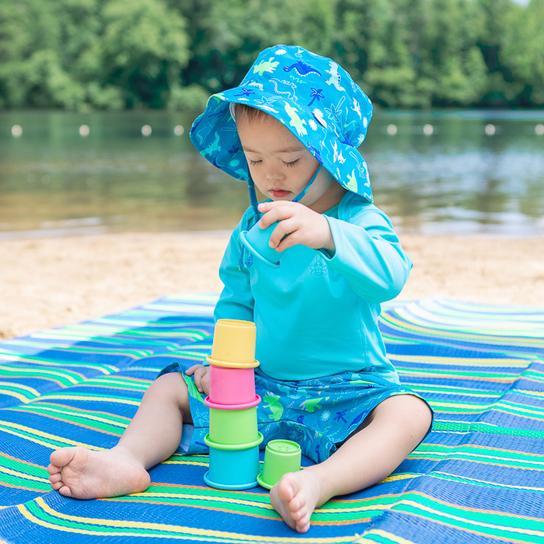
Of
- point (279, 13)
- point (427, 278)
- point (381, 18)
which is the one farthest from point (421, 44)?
point (427, 278)

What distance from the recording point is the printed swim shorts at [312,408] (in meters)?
2.14

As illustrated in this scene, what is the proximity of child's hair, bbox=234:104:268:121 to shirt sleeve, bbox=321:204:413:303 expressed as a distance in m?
0.38

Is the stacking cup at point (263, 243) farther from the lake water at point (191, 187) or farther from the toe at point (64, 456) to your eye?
the lake water at point (191, 187)

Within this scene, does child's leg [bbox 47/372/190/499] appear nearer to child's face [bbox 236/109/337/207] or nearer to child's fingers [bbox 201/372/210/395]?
child's fingers [bbox 201/372/210/395]

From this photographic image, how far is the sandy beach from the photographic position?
4.82m

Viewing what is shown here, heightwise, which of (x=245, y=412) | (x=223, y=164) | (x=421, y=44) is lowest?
(x=245, y=412)

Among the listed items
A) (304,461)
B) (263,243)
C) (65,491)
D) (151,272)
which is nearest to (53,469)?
(65,491)

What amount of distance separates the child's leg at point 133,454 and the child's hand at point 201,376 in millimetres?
42

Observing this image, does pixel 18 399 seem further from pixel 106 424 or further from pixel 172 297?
pixel 172 297

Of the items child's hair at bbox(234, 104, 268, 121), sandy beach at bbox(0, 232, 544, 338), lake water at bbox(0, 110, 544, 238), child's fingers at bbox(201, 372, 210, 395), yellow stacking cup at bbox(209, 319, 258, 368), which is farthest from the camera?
lake water at bbox(0, 110, 544, 238)

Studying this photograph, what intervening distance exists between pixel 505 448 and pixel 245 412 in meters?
0.79

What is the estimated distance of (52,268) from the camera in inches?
239

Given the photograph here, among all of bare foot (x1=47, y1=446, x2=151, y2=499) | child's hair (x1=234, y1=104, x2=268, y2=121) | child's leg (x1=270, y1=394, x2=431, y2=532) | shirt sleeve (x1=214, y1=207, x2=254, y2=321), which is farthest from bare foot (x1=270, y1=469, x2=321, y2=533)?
child's hair (x1=234, y1=104, x2=268, y2=121)

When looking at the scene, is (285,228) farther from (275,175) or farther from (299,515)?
(299,515)
